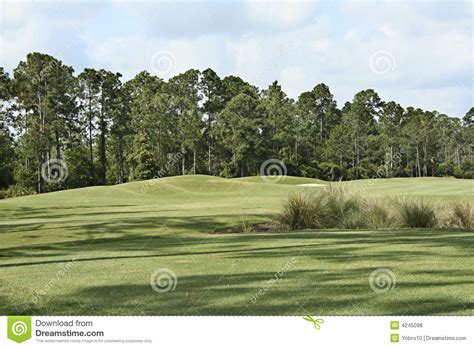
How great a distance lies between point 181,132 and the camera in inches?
2640

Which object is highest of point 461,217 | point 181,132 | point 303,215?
point 181,132

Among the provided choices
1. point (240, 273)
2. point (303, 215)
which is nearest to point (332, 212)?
point (303, 215)

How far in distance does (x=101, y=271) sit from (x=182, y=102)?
66859 millimetres

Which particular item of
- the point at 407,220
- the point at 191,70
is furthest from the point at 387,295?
the point at 191,70

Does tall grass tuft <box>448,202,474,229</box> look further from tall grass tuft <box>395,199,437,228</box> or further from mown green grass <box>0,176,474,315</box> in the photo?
mown green grass <box>0,176,474,315</box>

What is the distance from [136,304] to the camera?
6234 millimetres

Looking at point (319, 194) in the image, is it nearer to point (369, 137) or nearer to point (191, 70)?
point (191, 70)
